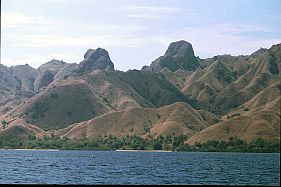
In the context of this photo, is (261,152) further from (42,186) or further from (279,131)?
(42,186)

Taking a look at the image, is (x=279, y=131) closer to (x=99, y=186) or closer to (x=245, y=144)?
(x=245, y=144)

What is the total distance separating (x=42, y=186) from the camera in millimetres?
16188

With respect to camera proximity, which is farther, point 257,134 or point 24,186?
point 257,134

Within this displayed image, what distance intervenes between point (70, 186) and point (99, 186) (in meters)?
0.99

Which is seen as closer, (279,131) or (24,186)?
(24,186)

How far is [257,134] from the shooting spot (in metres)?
200

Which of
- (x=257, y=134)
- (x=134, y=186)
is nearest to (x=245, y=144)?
(x=257, y=134)

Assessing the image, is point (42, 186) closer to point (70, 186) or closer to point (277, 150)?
point (70, 186)

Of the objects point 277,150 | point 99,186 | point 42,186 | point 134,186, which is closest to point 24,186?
point 42,186

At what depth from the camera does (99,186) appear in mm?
16109

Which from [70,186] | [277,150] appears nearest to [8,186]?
[70,186]

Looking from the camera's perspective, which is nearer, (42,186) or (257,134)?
(42,186)

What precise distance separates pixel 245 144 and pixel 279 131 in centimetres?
1415

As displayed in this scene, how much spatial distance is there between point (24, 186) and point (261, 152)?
188 m
